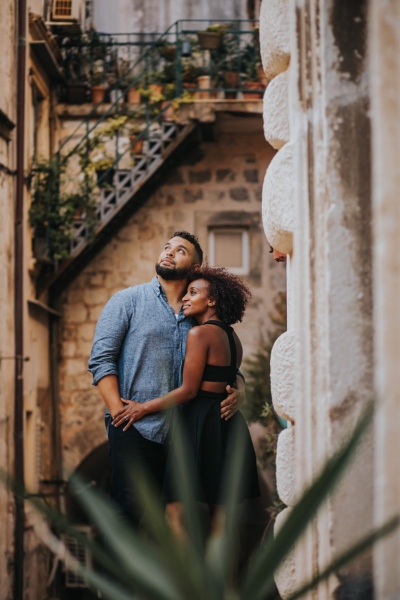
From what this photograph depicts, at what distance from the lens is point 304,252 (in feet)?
10.7

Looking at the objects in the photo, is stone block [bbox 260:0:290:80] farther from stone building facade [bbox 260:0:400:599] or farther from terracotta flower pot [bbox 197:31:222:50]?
terracotta flower pot [bbox 197:31:222:50]

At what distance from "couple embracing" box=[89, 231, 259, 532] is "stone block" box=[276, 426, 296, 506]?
1153mm

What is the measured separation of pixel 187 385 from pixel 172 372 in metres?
0.27

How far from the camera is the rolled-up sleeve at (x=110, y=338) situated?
5.12 meters

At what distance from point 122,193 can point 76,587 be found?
479 centimetres

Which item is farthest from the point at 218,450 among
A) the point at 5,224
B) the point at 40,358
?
the point at 40,358

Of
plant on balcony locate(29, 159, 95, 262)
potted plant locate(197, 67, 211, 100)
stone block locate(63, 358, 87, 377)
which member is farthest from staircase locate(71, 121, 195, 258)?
stone block locate(63, 358, 87, 377)

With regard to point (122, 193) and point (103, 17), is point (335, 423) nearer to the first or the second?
point (122, 193)

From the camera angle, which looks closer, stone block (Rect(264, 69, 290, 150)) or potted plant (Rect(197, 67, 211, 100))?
stone block (Rect(264, 69, 290, 150))

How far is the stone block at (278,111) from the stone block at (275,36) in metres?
0.05

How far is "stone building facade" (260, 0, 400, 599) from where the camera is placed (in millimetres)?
2887

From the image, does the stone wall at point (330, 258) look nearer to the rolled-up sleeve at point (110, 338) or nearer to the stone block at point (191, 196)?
the rolled-up sleeve at point (110, 338)

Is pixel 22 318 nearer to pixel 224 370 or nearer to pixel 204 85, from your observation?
pixel 204 85

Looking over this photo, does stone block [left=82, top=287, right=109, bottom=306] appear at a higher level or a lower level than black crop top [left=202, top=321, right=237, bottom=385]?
higher
